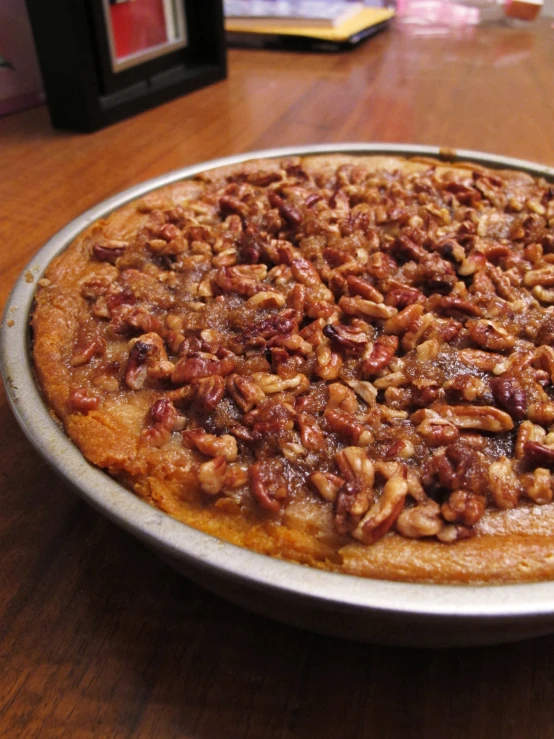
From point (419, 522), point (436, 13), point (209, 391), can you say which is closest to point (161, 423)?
point (209, 391)

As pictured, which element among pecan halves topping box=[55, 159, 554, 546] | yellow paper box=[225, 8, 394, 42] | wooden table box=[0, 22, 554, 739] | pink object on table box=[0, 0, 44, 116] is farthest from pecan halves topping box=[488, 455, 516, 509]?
yellow paper box=[225, 8, 394, 42]

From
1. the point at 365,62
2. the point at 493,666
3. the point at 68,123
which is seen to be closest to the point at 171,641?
the point at 493,666

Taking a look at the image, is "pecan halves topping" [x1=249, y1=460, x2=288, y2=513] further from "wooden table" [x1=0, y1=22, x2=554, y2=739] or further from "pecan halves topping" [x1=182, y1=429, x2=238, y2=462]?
"wooden table" [x1=0, y1=22, x2=554, y2=739]

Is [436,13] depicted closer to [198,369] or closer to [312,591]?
[198,369]

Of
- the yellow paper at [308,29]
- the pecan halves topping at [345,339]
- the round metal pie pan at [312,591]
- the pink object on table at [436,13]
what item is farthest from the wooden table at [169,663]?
the pink object on table at [436,13]

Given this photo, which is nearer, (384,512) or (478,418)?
(384,512)

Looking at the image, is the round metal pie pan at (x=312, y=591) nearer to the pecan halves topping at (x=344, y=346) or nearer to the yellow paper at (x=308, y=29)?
the pecan halves topping at (x=344, y=346)
